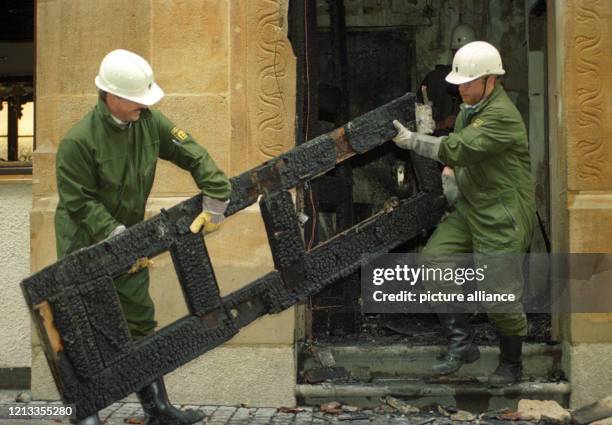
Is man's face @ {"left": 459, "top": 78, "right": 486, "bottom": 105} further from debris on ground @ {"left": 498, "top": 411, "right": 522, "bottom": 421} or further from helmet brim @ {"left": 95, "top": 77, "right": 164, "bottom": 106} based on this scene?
debris on ground @ {"left": 498, "top": 411, "right": 522, "bottom": 421}

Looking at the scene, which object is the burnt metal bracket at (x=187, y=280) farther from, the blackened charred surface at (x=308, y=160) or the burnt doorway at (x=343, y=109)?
the burnt doorway at (x=343, y=109)

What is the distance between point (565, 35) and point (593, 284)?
5.54ft

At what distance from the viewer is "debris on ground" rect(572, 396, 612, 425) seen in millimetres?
5625

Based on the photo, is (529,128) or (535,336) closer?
(535,336)

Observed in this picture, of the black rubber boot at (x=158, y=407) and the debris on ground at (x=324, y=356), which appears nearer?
the black rubber boot at (x=158, y=407)

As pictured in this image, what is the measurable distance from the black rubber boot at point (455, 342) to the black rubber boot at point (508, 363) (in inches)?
8.8

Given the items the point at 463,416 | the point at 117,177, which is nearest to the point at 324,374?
the point at 463,416

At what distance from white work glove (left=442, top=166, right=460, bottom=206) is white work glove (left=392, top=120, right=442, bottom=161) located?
0.90ft

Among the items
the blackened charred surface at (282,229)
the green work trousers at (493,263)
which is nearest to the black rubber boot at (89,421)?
the blackened charred surface at (282,229)

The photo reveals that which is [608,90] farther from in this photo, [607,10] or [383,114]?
[383,114]

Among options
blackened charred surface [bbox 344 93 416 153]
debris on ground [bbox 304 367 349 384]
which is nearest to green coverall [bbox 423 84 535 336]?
blackened charred surface [bbox 344 93 416 153]

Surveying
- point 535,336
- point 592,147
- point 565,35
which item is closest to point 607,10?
point 565,35

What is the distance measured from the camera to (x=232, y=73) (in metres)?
6.49

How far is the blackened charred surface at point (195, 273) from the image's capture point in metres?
4.94
